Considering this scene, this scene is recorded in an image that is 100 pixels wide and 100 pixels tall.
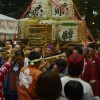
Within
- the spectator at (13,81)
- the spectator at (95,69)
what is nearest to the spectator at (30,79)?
the spectator at (13,81)

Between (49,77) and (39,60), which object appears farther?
(39,60)

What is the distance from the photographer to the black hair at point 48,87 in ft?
12.8

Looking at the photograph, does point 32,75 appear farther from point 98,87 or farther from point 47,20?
point 47,20

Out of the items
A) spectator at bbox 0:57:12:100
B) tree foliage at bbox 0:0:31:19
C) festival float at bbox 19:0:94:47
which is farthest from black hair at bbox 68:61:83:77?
tree foliage at bbox 0:0:31:19

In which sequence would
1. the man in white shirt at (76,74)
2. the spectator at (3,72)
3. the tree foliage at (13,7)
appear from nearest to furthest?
the man in white shirt at (76,74), the spectator at (3,72), the tree foliage at (13,7)

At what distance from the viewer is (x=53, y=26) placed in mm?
15023

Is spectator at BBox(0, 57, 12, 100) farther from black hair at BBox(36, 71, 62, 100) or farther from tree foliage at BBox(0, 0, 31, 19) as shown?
tree foliage at BBox(0, 0, 31, 19)

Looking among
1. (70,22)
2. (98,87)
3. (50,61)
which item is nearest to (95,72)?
(98,87)

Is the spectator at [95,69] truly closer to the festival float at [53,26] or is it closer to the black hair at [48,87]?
the black hair at [48,87]

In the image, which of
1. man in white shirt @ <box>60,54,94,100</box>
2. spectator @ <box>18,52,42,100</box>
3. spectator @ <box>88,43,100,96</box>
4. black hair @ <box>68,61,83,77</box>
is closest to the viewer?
man in white shirt @ <box>60,54,94,100</box>

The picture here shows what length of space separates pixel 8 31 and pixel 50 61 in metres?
13.8

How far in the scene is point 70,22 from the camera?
14.9 meters

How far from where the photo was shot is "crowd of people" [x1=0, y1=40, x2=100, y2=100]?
3.98 m

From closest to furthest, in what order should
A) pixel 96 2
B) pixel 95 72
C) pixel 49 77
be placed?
1. pixel 49 77
2. pixel 95 72
3. pixel 96 2
